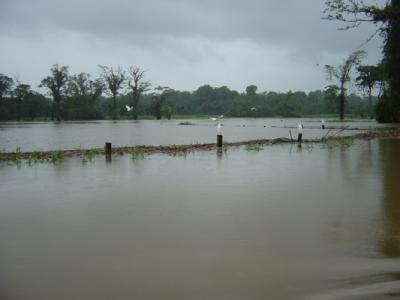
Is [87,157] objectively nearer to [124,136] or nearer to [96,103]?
[124,136]

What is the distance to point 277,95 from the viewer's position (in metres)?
148

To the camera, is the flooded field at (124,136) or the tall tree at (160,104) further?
the tall tree at (160,104)

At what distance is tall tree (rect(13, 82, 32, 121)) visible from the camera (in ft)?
331

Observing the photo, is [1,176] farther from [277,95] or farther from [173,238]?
[277,95]

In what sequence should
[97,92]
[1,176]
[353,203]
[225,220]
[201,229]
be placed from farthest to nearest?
[97,92]
[1,176]
[353,203]
[225,220]
[201,229]

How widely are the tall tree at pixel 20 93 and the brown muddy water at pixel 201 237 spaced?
99462 millimetres

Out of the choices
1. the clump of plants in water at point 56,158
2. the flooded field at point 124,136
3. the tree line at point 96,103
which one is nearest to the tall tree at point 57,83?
the tree line at point 96,103

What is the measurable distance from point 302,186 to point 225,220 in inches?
134

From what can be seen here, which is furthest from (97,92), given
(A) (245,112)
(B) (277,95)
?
(B) (277,95)

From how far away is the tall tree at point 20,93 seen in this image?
331 ft

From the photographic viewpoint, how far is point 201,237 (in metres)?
5.34

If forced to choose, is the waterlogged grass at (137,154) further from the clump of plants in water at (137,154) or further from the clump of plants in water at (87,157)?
the clump of plants in water at (87,157)

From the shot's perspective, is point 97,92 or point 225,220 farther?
point 97,92

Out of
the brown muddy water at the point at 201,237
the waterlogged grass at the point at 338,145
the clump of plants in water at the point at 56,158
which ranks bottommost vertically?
the brown muddy water at the point at 201,237
